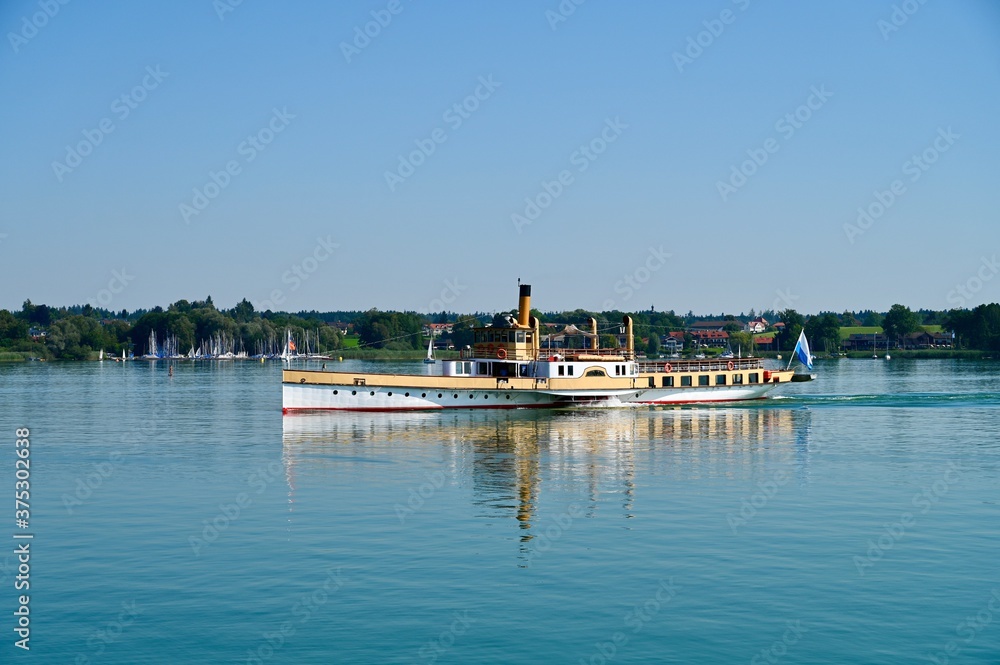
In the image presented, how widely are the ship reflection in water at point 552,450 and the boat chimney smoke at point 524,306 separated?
8251 mm

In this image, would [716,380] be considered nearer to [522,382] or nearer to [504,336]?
[522,382]

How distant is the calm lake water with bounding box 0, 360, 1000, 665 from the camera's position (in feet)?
81.3

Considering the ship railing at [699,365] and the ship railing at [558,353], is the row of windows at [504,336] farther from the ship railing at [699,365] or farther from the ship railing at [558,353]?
the ship railing at [699,365]

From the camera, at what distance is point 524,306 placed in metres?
90.6

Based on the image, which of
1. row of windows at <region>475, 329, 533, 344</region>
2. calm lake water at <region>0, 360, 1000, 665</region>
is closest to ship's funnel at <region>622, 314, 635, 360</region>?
row of windows at <region>475, 329, 533, 344</region>

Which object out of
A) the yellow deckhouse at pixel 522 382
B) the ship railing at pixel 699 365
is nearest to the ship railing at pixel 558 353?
the yellow deckhouse at pixel 522 382

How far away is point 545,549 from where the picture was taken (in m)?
33.2

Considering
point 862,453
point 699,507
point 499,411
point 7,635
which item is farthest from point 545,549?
point 499,411

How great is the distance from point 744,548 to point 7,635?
2095cm

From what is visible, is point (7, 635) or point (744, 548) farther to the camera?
point (744, 548)

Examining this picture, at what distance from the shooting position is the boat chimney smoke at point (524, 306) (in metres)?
90.2

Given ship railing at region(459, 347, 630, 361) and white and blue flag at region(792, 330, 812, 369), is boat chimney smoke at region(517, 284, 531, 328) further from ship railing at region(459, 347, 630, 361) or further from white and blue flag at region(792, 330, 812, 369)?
white and blue flag at region(792, 330, 812, 369)

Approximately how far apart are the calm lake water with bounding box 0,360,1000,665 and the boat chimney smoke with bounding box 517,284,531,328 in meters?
26.2

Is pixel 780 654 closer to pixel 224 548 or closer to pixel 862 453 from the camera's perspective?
pixel 224 548
